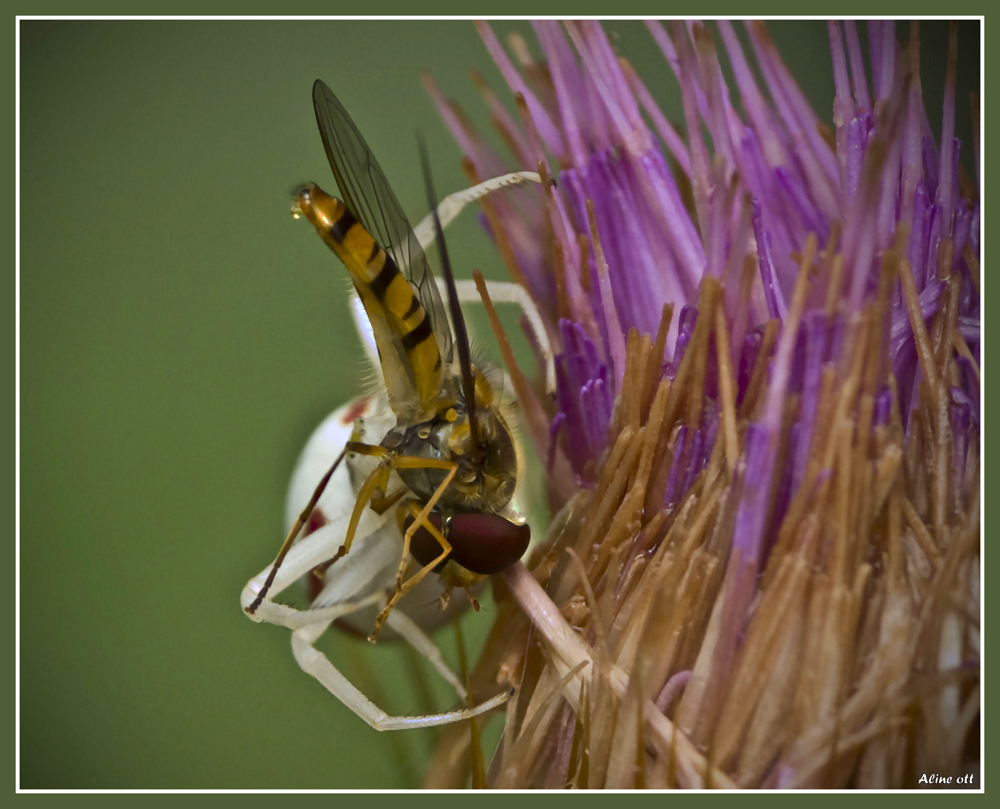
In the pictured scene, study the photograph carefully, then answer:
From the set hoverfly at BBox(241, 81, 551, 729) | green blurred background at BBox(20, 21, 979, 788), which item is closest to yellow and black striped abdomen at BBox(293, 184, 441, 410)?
hoverfly at BBox(241, 81, 551, 729)

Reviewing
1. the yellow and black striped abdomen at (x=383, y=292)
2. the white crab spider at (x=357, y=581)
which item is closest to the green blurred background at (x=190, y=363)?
the white crab spider at (x=357, y=581)

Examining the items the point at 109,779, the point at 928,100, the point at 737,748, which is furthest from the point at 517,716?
the point at 928,100

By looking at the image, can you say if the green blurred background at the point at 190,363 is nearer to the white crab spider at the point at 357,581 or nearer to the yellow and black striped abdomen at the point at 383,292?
the white crab spider at the point at 357,581

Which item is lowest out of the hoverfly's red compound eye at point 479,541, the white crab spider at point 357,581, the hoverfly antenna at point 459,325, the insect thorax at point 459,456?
the white crab spider at point 357,581

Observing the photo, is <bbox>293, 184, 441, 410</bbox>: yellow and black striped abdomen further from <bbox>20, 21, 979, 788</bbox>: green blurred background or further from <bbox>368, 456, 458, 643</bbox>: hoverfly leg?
<bbox>20, 21, 979, 788</bbox>: green blurred background

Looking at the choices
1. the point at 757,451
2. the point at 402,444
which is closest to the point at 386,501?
the point at 402,444
